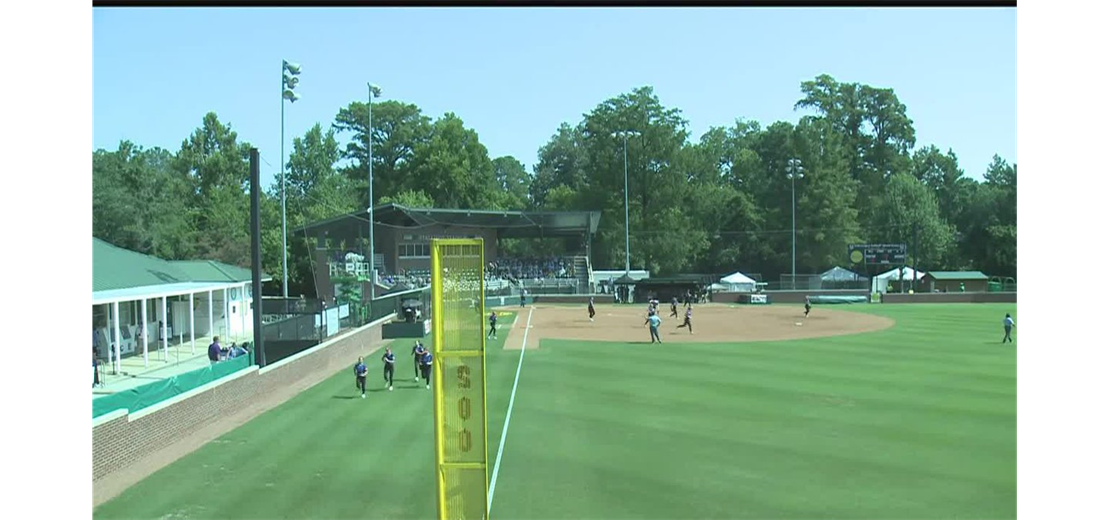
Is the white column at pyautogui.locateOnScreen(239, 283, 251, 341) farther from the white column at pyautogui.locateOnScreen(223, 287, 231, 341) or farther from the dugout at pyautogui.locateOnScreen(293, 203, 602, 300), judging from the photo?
the dugout at pyautogui.locateOnScreen(293, 203, 602, 300)

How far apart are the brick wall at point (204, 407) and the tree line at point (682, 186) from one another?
142ft

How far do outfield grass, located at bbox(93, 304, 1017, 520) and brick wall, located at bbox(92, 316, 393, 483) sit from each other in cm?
79

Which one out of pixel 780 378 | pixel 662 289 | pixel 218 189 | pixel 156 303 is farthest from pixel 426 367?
pixel 218 189

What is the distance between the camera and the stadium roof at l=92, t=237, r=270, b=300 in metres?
26.3

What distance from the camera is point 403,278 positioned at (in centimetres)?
6481

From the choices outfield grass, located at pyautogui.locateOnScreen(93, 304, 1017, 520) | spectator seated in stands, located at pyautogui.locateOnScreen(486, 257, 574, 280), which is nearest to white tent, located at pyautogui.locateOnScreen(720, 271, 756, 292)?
spectator seated in stands, located at pyautogui.locateOnScreen(486, 257, 574, 280)

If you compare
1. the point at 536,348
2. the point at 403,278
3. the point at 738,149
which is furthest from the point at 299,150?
the point at 536,348

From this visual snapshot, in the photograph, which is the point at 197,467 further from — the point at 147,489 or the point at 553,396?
the point at 553,396

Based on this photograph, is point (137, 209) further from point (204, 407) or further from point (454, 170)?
point (204, 407)

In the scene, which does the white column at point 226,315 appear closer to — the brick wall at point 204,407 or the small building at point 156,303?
the small building at point 156,303

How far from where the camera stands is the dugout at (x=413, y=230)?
202ft

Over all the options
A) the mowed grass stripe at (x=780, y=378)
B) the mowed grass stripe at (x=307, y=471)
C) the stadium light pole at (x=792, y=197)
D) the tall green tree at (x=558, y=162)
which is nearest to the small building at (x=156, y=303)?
the mowed grass stripe at (x=307, y=471)

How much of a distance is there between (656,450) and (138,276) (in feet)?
71.7

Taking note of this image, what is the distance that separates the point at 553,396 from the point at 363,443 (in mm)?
6531
